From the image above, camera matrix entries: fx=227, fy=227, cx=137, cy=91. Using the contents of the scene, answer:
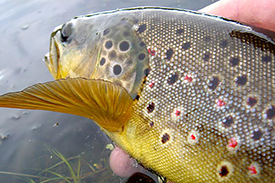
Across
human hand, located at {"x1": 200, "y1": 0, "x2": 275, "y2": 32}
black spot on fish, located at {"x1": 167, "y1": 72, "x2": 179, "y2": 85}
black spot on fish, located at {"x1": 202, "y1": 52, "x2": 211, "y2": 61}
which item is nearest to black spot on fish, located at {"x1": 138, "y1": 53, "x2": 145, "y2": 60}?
black spot on fish, located at {"x1": 167, "y1": 72, "x2": 179, "y2": 85}

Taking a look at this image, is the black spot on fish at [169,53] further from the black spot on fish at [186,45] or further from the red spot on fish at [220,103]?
the red spot on fish at [220,103]

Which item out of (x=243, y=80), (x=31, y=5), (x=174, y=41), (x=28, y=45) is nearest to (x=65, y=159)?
(x=174, y=41)

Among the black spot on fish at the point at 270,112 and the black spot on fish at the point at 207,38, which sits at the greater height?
the black spot on fish at the point at 207,38

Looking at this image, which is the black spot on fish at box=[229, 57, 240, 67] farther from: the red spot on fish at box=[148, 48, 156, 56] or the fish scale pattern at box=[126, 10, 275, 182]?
the red spot on fish at box=[148, 48, 156, 56]

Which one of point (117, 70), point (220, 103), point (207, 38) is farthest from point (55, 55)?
point (220, 103)

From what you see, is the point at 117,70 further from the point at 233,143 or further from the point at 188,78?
the point at 233,143

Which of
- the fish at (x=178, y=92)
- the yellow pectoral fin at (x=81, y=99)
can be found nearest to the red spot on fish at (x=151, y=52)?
the fish at (x=178, y=92)
